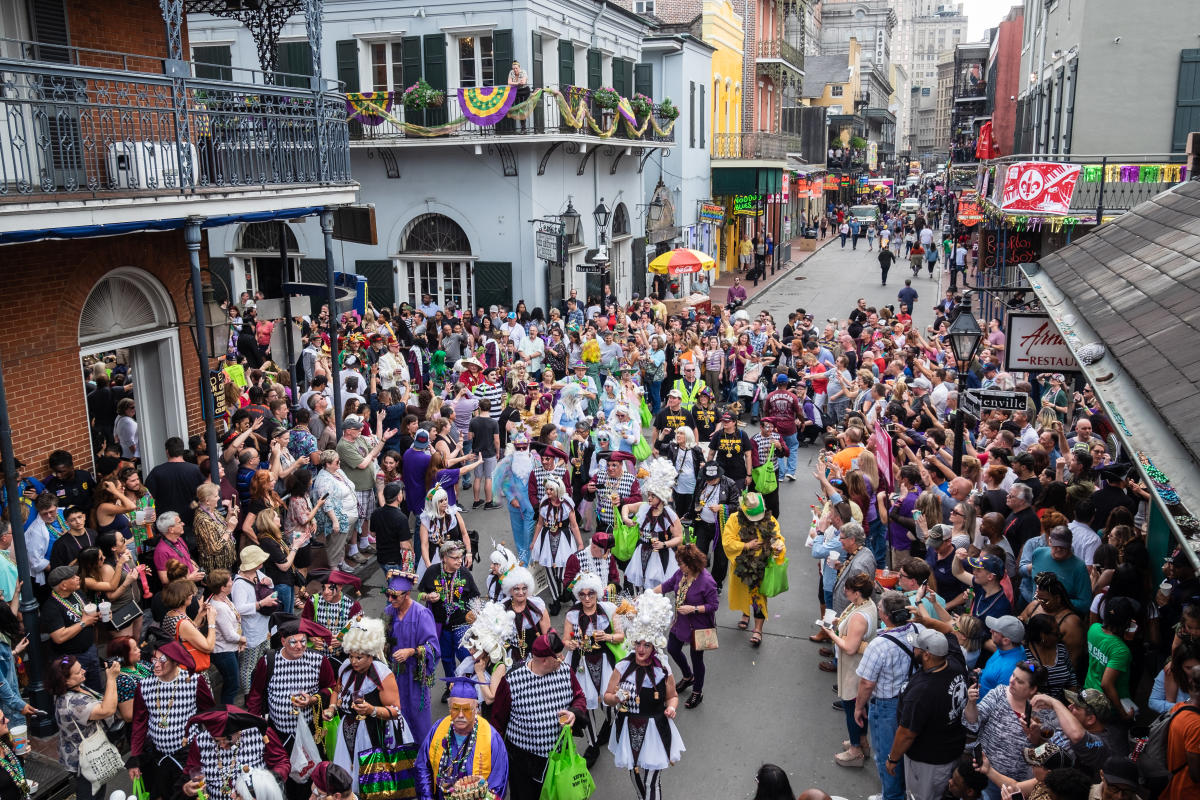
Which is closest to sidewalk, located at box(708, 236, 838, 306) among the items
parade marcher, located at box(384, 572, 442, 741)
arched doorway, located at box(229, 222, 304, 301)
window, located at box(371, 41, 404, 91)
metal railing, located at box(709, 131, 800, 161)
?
metal railing, located at box(709, 131, 800, 161)

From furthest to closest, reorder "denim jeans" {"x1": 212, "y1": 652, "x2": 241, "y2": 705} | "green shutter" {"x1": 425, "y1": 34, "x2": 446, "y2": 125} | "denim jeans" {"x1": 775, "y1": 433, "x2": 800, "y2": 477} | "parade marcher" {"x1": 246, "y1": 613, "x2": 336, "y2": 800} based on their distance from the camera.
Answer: "green shutter" {"x1": 425, "y1": 34, "x2": 446, "y2": 125} → "denim jeans" {"x1": 775, "y1": 433, "x2": 800, "y2": 477} → "denim jeans" {"x1": 212, "y1": 652, "x2": 241, "y2": 705} → "parade marcher" {"x1": 246, "y1": 613, "x2": 336, "y2": 800}

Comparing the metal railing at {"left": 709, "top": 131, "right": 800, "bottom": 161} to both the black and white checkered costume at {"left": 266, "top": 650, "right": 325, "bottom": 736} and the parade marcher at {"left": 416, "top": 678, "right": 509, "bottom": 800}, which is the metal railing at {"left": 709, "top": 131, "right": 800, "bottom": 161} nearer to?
the black and white checkered costume at {"left": 266, "top": 650, "right": 325, "bottom": 736}

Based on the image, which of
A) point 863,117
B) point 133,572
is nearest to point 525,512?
point 133,572

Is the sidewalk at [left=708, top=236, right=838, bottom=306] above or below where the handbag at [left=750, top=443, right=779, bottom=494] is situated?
below

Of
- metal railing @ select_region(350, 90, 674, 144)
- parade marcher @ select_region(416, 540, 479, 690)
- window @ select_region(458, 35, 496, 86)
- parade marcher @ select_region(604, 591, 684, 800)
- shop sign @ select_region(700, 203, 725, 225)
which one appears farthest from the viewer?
shop sign @ select_region(700, 203, 725, 225)

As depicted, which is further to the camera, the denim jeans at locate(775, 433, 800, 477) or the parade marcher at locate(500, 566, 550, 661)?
the denim jeans at locate(775, 433, 800, 477)

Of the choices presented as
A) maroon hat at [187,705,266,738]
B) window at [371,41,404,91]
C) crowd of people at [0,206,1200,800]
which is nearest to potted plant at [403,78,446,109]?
window at [371,41,404,91]

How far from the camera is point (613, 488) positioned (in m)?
9.56

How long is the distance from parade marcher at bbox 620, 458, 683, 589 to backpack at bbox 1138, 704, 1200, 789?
4.12 meters

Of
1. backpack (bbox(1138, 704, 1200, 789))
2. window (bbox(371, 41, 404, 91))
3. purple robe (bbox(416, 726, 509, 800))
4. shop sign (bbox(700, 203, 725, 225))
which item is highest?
window (bbox(371, 41, 404, 91))

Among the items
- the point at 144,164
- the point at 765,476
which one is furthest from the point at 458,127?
the point at 765,476

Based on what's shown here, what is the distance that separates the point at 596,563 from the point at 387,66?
17484mm

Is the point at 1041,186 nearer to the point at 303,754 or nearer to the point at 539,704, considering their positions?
the point at 539,704

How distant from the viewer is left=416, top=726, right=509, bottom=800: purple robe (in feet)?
18.4
